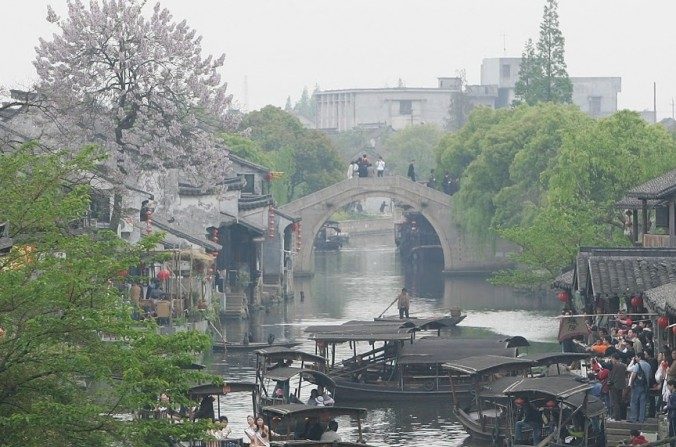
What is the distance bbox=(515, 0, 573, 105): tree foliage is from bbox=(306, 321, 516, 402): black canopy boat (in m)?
63.6

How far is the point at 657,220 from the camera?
53562 millimetres

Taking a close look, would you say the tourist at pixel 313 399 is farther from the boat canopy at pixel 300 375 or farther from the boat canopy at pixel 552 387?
the boat canopy at pixel 552 387

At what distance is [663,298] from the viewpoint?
3666 cm

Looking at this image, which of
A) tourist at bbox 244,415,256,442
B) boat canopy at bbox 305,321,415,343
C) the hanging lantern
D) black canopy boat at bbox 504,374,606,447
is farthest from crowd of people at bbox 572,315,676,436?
the hanging lantern

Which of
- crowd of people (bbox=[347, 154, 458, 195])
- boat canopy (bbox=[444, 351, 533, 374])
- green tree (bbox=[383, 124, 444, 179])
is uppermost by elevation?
green tree (bbox=[383, 124, 444, 179])

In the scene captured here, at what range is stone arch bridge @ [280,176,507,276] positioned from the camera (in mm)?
97875

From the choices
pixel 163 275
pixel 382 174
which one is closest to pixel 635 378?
pixel 163 275

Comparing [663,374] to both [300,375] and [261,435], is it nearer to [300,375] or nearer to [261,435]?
[261,435]

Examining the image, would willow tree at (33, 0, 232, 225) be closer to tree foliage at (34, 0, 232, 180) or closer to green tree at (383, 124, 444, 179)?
tree foliage at (34, 0, 232, 180)

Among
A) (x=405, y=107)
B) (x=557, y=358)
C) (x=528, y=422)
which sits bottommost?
(x=528, y=422)

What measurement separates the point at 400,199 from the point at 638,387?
2523 inches

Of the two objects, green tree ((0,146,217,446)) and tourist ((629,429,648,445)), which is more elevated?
green tree ((0,146,217,446))

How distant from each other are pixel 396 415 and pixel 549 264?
19.4 metres

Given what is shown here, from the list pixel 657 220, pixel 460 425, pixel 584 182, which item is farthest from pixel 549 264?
pixel 460 425
